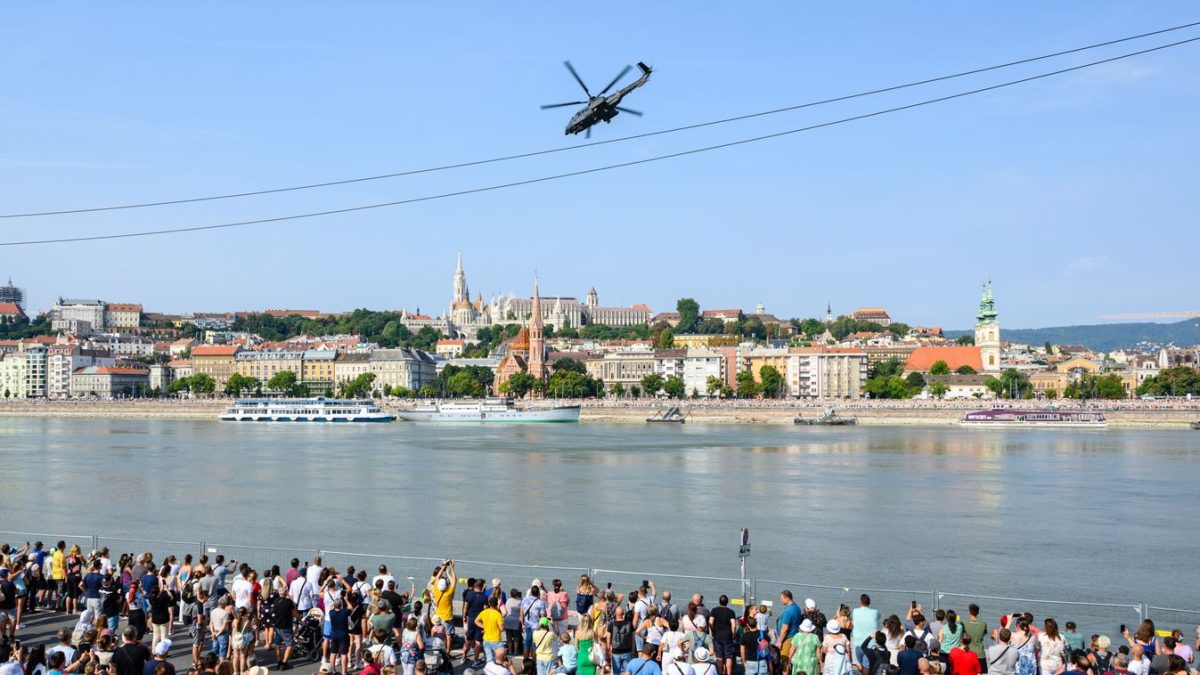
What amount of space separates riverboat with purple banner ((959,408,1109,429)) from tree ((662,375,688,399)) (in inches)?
1127

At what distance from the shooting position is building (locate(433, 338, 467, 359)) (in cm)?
11788

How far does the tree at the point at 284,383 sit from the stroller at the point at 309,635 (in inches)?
3169

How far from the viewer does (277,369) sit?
3748 inches

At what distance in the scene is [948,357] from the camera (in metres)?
88.4

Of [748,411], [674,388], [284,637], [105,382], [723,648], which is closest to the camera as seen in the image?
[723,648]

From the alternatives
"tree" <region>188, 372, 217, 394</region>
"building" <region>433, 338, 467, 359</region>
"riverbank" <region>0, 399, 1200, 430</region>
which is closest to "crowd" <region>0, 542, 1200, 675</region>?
"riverbank" <region>0, 399, 1200, 430</region>

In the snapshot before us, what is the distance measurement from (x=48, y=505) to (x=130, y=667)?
16683 mm

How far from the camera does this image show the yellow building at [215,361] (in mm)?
96000

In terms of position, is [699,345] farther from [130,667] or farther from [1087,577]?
[130,667]

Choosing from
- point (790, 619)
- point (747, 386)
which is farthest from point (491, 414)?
point (790, 619)

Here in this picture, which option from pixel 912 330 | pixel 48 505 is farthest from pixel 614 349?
pixel 48 505

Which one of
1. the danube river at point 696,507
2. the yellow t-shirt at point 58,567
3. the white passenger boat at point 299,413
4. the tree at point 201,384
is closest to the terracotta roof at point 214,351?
the tree at point 201,384

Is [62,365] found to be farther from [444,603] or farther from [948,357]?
[444,603]

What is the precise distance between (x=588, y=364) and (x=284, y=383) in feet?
84.1
